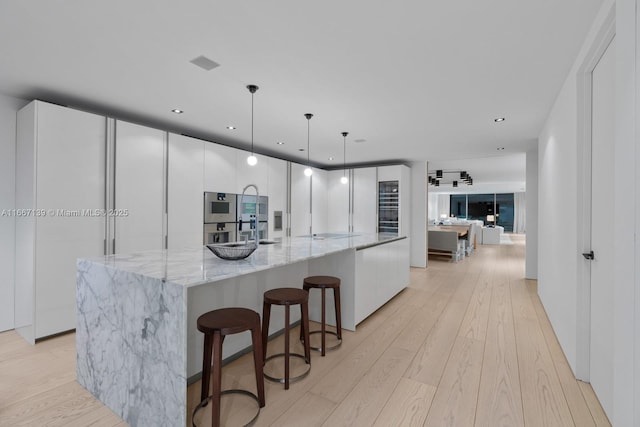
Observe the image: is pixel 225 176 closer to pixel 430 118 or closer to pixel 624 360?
pixel 430 118

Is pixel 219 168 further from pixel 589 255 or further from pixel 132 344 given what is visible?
pixel 589 255

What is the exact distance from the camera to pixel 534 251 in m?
5.24

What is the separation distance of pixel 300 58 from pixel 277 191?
3289 mm

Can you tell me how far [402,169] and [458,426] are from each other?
497cm

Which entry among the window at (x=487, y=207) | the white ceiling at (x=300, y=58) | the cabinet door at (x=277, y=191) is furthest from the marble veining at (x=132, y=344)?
the window at (x=487, y=207)

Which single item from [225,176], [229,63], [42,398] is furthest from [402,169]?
[42,398]

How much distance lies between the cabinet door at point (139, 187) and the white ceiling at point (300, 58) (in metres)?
0.32

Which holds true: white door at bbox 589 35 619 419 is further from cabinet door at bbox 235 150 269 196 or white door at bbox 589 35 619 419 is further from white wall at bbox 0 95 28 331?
white wall at bbox 0 95 28 331

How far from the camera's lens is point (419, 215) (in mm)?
6500

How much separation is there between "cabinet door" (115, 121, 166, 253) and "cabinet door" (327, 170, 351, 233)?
3.80 meters

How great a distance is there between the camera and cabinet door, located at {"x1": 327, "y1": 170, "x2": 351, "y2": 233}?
21.6 feet

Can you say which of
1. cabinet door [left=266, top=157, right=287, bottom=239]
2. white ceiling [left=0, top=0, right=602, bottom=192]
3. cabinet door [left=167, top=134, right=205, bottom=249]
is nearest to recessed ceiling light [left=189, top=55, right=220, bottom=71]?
white ceiling [left=0, top=0, right=602, bottom=192]

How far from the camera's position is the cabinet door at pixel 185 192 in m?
3.69

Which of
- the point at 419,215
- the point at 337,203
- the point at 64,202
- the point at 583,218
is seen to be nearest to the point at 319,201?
the point at 337,203
